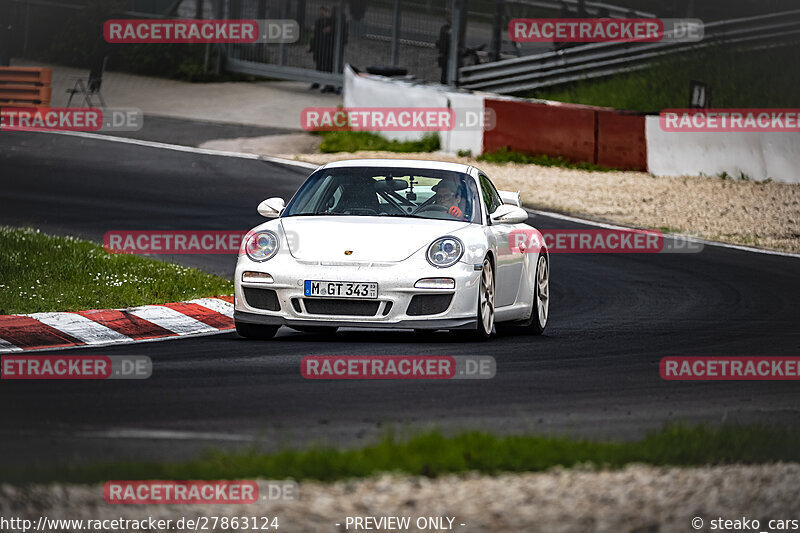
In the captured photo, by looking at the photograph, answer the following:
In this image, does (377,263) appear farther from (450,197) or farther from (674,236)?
(674,236)

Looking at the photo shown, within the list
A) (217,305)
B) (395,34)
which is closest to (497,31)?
(395,34)

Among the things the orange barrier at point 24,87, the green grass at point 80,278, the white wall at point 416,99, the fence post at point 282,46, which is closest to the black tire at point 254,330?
the green grass at point 80,278

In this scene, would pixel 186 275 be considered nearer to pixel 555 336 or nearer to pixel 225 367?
pixel 555 336

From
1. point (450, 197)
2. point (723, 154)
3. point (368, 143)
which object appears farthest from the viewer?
point (368, 143)

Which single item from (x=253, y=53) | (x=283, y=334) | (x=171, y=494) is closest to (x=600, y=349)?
(x=283, y=334)

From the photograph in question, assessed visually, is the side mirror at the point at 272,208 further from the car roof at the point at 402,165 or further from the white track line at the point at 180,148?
the white track line at the point at 180,148

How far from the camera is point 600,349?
9.98 meters

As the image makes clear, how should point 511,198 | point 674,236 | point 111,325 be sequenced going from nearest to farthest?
point 111,325, point 511,198, point 674,236

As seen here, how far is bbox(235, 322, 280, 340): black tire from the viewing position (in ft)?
32.9

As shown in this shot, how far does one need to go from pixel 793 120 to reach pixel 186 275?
1193 centimetres

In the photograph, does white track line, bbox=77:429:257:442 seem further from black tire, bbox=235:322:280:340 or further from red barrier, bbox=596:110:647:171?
red barrier, bbox=596:110:647:171

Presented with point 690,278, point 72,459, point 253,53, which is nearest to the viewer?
point 72,459

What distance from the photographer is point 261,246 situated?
984 cm

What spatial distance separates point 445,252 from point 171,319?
2.42m
